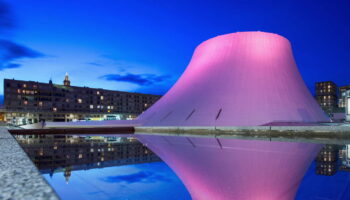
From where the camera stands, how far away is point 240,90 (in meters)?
21.4

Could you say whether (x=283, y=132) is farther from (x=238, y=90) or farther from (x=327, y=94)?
(x=327, y=94)

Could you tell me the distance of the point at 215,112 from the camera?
2078 centimetres

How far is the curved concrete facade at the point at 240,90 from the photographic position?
19875 millimetres

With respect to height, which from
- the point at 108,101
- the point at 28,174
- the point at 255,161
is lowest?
the point at 255,161

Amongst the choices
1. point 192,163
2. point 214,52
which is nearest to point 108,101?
point 214,52

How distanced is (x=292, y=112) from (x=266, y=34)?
801 centimetres

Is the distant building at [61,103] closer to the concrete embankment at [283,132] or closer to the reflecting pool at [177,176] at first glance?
the concrete embankment at [283,132]

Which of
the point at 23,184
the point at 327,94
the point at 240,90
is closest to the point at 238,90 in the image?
the point at 240,90

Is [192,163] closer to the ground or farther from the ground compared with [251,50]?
closer to the ground

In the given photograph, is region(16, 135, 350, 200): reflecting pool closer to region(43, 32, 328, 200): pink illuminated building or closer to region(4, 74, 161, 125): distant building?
region(43, 32, 328, 200): pink illuminated building

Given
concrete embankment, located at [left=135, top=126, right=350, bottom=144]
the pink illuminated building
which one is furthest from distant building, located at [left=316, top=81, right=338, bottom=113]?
concrete embankment, located at [left=135, top=126, right=350, bottom=144]

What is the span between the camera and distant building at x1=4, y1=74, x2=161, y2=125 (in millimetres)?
68500

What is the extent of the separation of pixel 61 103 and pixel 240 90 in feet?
219

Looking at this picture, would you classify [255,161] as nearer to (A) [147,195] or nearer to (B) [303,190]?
(B) [303,190]
